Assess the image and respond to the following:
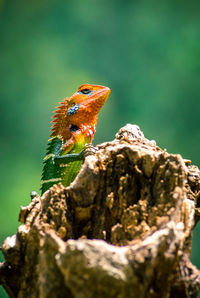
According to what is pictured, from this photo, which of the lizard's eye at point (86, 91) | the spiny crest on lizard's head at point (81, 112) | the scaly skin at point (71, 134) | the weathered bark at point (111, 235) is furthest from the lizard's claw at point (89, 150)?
the lizard's eye at point (86, 91)

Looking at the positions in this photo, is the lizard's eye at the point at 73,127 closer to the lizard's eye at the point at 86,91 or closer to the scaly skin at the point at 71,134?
the scaly skin at the point at 71,134

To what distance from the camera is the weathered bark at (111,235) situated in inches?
61.9

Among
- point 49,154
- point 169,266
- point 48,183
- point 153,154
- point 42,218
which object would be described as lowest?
point 169,266

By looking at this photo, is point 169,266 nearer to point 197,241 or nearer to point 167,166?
point 167,166

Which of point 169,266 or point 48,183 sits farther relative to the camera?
point 48,183

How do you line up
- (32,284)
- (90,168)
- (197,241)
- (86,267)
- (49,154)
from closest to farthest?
(86,267)
(32,284)
(90,168)
(49,154)
(197,241)

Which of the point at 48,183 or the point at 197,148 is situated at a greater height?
the point at 197,148

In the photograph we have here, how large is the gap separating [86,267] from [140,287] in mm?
267

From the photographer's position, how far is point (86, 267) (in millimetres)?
1555

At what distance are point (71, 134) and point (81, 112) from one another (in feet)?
1.02

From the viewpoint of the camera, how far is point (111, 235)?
214 centimetres

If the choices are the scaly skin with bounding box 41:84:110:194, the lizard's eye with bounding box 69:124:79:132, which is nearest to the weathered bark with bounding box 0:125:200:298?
the scaly skin with bounding box 41:84:110:194

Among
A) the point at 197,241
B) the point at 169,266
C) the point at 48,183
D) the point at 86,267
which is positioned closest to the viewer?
the point at 86,267

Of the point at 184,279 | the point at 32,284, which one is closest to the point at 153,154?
the point at 184,279
